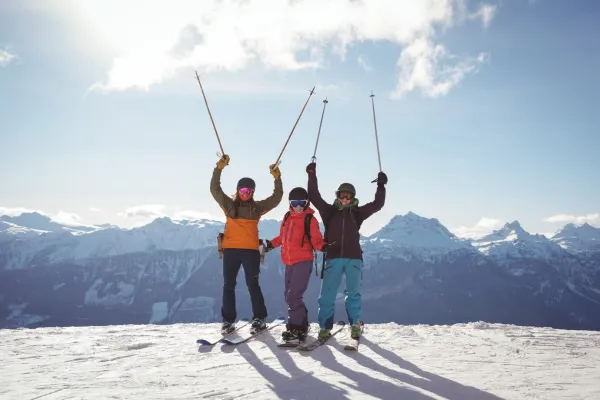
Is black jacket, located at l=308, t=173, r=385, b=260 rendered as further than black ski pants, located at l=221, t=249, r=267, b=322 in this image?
No

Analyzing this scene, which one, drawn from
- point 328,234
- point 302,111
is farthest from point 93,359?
point 302,111

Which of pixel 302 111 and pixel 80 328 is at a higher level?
pixel 302 111

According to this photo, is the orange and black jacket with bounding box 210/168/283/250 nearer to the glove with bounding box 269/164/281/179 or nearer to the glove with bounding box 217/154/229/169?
the glove with bounding box 217/154/229/169

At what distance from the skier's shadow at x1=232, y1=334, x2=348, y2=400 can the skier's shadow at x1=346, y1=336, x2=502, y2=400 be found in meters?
0.96

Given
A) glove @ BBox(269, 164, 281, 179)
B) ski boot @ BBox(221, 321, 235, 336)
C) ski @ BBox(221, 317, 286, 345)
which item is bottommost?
ski @ BBox(221, 317, 286, 345)

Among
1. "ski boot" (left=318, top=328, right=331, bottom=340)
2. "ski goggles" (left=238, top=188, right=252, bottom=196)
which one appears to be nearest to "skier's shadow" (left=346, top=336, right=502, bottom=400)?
"ski boot" (left=318, top=328, right=331, bottom=340)

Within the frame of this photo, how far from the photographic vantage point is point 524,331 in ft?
30.2

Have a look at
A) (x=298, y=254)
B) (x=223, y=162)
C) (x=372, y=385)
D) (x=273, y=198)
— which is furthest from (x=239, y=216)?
(x=372, y=385)

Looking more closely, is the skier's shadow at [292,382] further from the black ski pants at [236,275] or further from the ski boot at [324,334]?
the black ski pants at [236,275]

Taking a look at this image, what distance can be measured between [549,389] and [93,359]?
605 cm

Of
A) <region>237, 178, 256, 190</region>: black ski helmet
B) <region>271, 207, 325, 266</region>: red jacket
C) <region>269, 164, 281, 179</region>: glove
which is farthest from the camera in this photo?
<region>269, 164, 281, 179</region>: glove

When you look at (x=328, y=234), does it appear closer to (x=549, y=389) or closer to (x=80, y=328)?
(x=549, y=389)

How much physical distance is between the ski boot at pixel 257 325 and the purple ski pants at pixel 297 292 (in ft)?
3.90

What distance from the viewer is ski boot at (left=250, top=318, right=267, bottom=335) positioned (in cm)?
863
